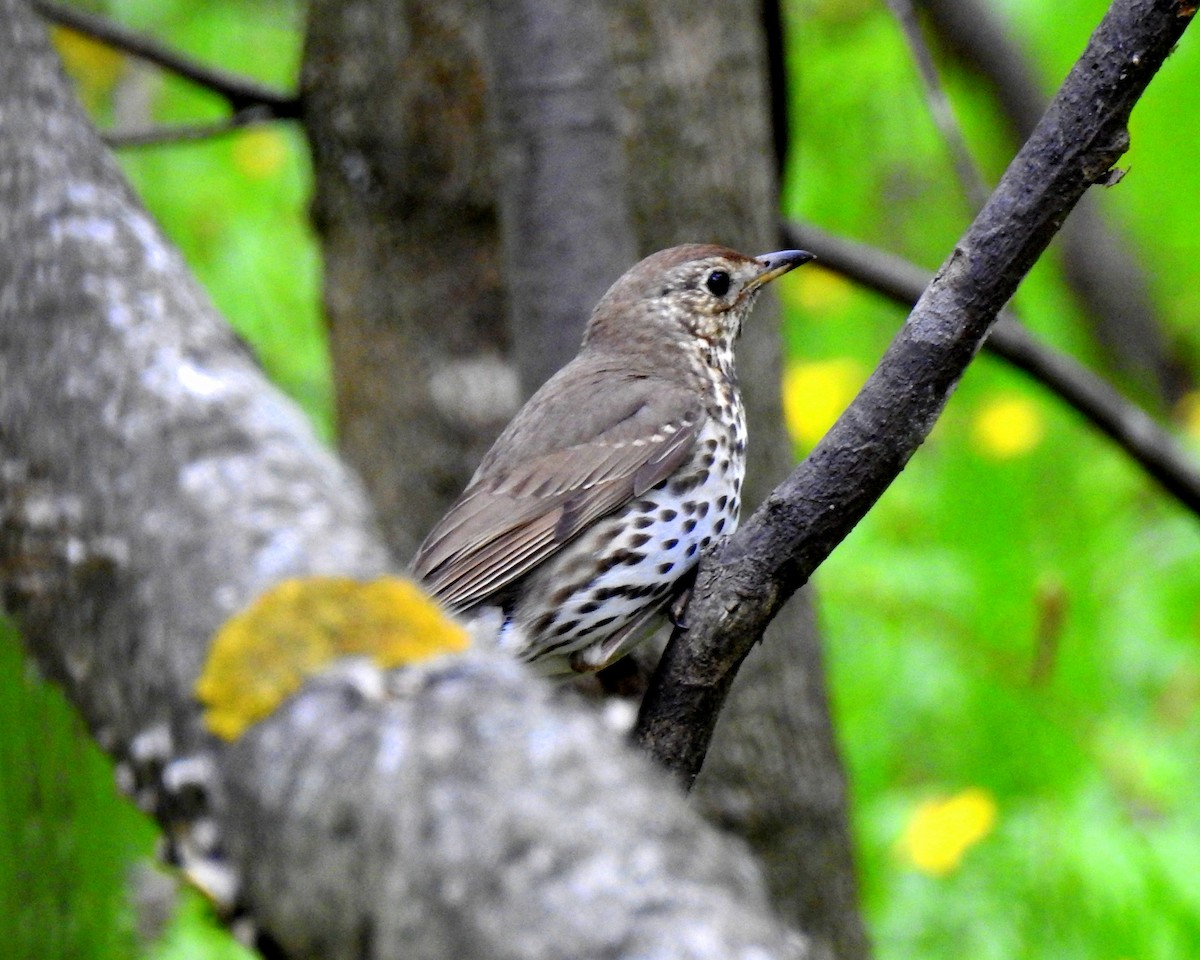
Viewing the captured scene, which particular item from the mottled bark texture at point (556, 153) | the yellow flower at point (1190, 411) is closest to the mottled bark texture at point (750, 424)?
the mottled bark texture at point (556, 153)

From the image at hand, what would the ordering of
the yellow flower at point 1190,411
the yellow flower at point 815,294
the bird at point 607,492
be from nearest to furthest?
the bird at point 607,492, the yellow flower at point 1190,411, the yellow flower at point 815,294

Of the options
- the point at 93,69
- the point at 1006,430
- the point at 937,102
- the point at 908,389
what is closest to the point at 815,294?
the point at 1006,430

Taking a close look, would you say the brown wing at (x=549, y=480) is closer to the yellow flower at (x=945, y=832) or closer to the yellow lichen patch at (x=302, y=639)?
the yellow flower at (x=945, y=832)

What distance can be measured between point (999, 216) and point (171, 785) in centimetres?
145

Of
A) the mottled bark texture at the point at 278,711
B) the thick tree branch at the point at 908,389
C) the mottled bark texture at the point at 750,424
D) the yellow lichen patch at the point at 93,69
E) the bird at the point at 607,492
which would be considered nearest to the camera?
the mottled bark texture at the point at 278,711

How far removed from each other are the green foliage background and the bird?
2.60ft

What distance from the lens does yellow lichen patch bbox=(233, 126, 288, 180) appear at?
26.3 ft

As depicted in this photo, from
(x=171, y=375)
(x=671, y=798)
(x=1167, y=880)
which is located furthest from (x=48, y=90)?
(x=1167, y=880)

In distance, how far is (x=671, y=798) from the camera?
45.4 inches

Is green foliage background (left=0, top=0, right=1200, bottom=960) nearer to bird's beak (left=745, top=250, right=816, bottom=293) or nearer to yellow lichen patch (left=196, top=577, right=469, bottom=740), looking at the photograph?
yellow lichen patch (left=196, top=577, right=469, bottom=740)

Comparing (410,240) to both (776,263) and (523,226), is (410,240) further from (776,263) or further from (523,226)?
(776,263)

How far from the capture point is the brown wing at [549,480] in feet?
11.7

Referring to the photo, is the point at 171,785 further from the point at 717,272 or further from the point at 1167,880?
the point at 1167,880

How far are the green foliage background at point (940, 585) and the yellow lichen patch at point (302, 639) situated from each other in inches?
28.4
